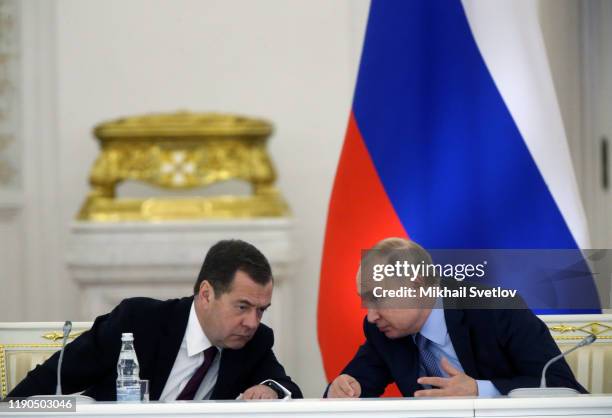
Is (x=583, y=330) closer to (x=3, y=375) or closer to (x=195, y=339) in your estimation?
(x=195, y=339)

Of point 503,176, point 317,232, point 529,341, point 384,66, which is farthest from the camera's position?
point 317,232

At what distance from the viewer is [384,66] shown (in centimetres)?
315

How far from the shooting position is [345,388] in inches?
96.7

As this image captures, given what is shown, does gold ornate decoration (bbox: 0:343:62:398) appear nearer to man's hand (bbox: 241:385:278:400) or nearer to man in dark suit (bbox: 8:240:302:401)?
man in dark suit (bbox: 8:240:302:401)

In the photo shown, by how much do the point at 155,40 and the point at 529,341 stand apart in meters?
3.40

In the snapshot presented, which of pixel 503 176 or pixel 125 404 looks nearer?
pixel 125 404

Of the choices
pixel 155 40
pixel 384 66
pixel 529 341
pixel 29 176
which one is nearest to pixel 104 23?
pixel 155 40

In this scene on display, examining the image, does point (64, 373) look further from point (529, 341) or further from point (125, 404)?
point (529, 341)

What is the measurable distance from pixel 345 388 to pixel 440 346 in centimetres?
27

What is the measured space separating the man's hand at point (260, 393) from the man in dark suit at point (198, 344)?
10cm

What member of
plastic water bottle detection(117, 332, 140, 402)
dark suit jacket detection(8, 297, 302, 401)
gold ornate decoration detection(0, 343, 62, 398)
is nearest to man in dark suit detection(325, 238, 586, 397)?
dark suit jacket detection(8, 297, 302, 401)

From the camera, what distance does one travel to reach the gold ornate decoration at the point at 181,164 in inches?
188

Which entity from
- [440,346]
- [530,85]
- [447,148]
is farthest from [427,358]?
[530,85]

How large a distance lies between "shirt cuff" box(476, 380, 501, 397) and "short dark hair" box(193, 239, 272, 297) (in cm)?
55
